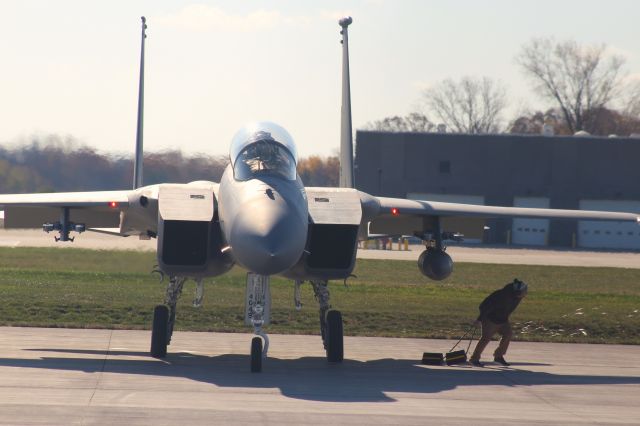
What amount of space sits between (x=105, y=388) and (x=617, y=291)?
19.6 metres

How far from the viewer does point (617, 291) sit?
94.1 ft

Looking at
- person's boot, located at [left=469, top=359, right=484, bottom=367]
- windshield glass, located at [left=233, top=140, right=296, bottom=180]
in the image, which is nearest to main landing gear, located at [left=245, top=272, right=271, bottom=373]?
windshield glass, located at [left=233, top=140, right=296, bottom=180]

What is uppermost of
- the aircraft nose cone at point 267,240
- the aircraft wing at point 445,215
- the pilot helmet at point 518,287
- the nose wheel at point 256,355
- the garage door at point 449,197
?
the garage door at point 449,197

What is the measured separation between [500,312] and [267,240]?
4.60 m

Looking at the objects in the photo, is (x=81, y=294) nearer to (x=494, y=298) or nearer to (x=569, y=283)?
(x=494, y=298)

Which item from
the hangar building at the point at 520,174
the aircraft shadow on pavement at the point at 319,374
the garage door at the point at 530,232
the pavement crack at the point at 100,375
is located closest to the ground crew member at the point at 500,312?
the aircraft shadow on pavement at the point at 319,374

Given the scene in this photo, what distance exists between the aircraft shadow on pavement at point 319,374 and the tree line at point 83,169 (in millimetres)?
7588

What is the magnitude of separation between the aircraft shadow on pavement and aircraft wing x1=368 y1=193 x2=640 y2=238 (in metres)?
2.21

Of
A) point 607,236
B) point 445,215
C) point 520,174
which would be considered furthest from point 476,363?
point 607,236

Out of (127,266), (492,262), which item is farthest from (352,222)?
(492,262)

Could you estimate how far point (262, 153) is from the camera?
13828 mm

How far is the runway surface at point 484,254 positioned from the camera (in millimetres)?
36531

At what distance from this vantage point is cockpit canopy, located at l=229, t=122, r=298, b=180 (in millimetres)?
13625

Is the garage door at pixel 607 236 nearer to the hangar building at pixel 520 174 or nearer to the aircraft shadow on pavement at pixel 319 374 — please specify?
the hangar building at pixel 520 174
